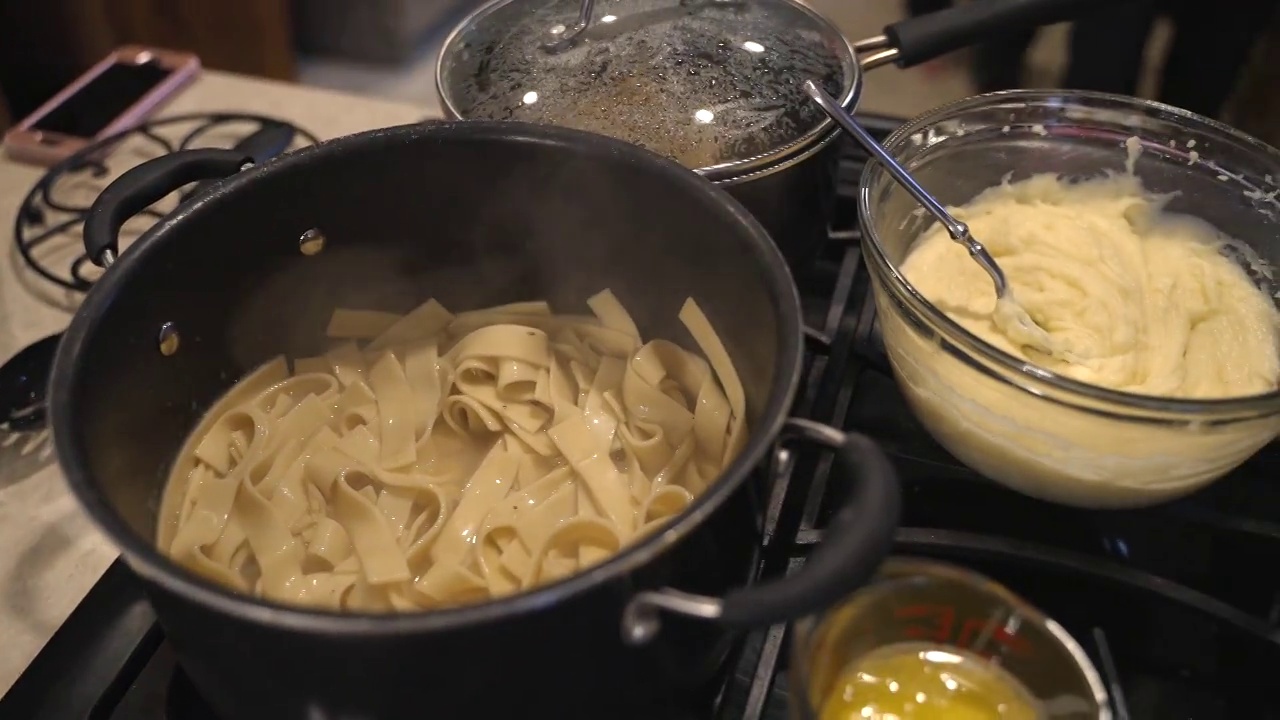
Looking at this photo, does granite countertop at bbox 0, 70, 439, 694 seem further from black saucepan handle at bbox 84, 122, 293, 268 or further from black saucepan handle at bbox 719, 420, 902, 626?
black saucepan handle at bbox 719, 420, 902, 626

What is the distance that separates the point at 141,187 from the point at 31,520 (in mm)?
324

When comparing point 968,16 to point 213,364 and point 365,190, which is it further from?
point 213,364

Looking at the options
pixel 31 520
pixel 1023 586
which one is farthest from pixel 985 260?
pixel 31 520

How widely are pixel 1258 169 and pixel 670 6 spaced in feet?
1.98

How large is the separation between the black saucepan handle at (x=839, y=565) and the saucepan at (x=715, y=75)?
0.41m

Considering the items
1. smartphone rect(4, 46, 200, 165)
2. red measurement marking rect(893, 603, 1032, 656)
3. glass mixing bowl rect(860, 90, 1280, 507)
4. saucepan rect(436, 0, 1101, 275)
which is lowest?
red measurement marking rect(893, 603, 1032, 656)

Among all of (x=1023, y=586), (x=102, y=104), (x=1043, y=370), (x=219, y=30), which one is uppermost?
(x=1043, y=370)

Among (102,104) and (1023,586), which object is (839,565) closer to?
(1023,586)

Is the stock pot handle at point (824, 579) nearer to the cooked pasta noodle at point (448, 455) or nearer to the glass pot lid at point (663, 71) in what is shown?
the cooked pasta noodle at point (448, 455)

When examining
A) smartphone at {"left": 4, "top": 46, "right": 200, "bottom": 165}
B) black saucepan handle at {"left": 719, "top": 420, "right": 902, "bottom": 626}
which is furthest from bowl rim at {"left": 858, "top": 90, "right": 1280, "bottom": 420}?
smartphone at {"left": 4, "top": 46, "right": 200, "bottom": 165}

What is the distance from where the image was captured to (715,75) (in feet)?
3.12

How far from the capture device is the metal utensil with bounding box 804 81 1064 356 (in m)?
0.81

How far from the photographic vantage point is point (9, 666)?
2.47 ft

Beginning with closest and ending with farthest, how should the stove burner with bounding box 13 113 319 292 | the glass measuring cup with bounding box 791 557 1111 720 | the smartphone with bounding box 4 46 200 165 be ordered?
the glass measuring cup with bounding box 791 557 1111 720 → the stove burner with bounding box 13 113 319 292 → the smartphone with bounding box 4 46 200 165
